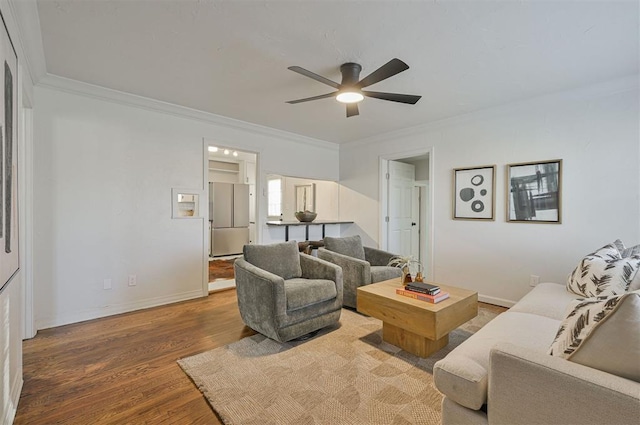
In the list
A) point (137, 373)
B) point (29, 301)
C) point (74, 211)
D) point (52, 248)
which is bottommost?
point (137, 373)

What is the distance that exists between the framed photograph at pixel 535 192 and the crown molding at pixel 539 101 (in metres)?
0.67

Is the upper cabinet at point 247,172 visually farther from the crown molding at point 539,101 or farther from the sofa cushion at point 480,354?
the sofa cushion at point 480,354

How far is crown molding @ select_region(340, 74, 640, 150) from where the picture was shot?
2854 mm

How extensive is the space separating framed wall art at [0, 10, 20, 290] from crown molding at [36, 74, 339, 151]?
107cm

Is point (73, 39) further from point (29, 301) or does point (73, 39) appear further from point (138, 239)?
point (29, 301)

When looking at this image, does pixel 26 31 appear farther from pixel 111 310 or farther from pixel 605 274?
pixel 605 274

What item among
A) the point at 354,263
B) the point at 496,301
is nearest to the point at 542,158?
the point at 496,301

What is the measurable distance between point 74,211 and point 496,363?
149 inches

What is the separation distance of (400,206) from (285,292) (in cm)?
347

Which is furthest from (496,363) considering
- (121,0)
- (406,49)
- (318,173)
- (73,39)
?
(318,173)

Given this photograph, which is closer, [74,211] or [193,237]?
[74,211]

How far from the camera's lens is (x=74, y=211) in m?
3.05

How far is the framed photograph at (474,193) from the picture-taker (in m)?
3.72

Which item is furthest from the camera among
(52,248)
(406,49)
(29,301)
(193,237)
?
(193,237)
